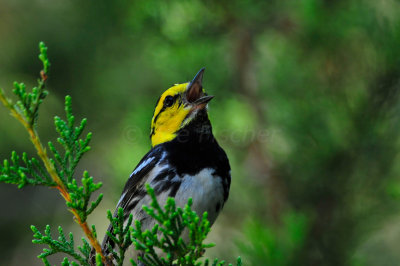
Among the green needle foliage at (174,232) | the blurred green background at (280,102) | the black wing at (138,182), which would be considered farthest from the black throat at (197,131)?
the green needle foliage at (174,232)

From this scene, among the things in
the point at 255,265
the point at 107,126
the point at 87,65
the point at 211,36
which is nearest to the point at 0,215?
the point at 107,126

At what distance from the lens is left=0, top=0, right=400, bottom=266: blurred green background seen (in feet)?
10.5

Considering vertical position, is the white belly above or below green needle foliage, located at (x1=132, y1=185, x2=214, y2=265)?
above

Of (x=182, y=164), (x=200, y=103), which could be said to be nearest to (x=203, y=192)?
(x=182, y=164)

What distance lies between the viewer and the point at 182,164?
2.75 m

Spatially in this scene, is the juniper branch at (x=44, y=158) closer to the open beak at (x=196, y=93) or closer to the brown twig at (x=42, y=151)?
the brown twig at (x=42, y=151)

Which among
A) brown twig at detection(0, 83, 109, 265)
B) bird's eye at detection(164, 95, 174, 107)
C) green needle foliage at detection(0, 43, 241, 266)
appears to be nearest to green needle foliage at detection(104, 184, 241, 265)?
green needle foliage at detection(0, 43, 241, 266)

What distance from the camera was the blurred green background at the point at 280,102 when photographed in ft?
10.5

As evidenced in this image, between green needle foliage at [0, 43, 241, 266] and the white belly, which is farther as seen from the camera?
the white belly

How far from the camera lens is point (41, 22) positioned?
537 centimetres

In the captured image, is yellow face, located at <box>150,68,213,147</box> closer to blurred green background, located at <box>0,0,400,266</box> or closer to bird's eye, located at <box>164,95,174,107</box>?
bird's eye, located at <box>164,95,174,107</box>

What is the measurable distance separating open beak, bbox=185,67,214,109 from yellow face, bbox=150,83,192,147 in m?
0.04

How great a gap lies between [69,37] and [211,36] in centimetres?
194

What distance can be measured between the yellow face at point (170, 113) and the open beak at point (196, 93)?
0.04 metres
